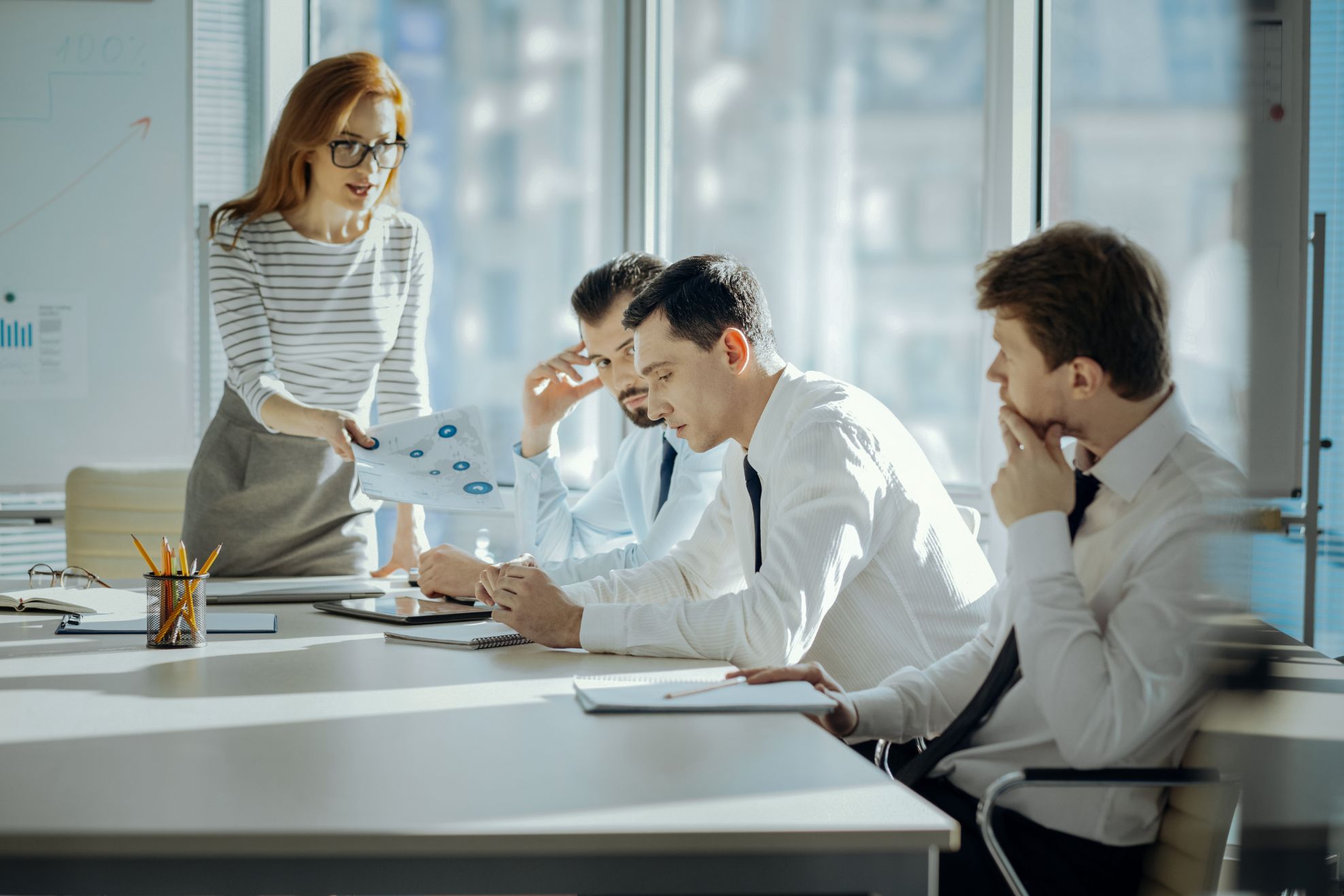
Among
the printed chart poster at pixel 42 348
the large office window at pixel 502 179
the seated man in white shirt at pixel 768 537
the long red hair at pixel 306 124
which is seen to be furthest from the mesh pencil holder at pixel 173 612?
the printed chart poster at pixel 42 348

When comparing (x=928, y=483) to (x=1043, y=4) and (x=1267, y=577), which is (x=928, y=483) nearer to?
(x=1267, y=577)

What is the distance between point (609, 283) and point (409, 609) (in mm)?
907

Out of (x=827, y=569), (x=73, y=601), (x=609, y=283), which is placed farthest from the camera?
(x=609, y=283)

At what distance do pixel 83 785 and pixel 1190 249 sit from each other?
7.03 feet

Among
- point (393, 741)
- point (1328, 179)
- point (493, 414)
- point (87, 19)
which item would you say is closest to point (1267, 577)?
point (1328, 179)

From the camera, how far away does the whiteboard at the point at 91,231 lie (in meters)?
3.83

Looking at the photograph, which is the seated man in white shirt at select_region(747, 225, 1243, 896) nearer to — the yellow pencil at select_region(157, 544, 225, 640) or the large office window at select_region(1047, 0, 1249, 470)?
the large office window at select_region(1047, 0, 1249, 470)

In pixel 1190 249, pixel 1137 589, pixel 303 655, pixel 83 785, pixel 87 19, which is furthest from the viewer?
pixel 87 19

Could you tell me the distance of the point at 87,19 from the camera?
3848 mm

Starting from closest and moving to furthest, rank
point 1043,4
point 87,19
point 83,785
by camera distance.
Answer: point 83,785
point 1043,4
point 87,19

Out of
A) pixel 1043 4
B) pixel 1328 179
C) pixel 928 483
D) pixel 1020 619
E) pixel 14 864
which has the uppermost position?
pixel 1043 4

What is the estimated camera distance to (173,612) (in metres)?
1.65

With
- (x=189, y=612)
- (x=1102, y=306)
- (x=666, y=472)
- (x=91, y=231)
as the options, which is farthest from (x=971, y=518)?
(x=91, y=231)

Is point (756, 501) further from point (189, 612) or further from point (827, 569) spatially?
point (189, 612)
